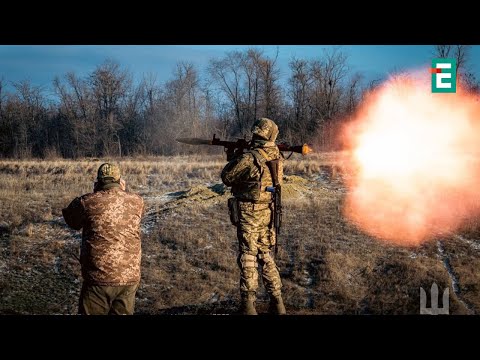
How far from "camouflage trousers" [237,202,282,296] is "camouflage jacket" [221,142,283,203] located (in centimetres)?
12

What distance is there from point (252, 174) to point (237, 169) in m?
0.19

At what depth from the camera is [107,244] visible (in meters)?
4.30

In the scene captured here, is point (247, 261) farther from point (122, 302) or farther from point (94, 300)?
point (94, 300)

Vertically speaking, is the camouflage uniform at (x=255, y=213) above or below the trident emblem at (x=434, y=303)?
above

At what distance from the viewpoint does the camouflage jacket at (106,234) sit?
14.0ft

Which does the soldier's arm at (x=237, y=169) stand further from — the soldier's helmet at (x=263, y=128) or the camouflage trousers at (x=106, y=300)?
the camouflage trousers at (x=106, y=300)

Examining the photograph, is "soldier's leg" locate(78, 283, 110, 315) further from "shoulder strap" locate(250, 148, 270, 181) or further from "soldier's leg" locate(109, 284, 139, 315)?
"shoulder strap" locate(250, 148, 270, 181)

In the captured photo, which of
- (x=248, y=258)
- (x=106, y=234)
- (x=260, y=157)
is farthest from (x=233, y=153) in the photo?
(x=106, y=234)

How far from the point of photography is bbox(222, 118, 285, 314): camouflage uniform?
532 cm

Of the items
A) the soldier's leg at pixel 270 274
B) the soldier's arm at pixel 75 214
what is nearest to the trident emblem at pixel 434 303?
the soldier's leg at pixel 270 274

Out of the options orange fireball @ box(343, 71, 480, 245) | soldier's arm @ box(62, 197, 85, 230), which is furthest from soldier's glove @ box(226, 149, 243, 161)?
orange fireball @ box(343, 71, 480, 245)
